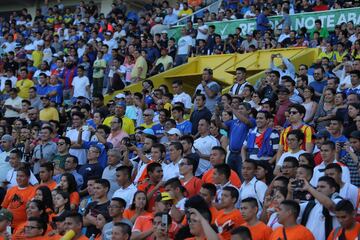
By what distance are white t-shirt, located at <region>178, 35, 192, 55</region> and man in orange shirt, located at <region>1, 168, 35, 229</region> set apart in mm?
9302

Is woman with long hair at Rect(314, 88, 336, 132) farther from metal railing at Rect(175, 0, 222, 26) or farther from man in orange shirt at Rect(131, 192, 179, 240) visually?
metal railing at Rect(175, 0, 222, 26)

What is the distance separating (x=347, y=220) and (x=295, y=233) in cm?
48

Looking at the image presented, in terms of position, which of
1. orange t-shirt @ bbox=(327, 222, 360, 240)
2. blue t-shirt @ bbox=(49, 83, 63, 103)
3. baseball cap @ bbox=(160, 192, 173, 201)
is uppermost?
orange t-shirt @ bbox=(327, 222, 360, 240)

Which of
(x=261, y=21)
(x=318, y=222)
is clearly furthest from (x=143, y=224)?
(x=261, y=21)

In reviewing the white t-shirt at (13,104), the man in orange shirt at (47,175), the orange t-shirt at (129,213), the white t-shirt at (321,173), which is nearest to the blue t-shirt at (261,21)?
the white t-shirt at (13,104)

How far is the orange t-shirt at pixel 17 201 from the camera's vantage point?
1064 cm

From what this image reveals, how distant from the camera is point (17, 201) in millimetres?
10789

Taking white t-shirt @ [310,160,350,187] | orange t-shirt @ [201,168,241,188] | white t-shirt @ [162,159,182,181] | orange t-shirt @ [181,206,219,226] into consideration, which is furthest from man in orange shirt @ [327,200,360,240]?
white t-shirt @ [162,159,182,181]

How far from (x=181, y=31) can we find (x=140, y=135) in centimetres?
909

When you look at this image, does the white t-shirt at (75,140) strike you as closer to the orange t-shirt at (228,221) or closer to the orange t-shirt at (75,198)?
the orange t-shirt at (75,198)

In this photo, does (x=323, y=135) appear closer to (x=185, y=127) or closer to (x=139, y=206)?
(x=139, y=206)

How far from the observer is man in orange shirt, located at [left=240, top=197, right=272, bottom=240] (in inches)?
309

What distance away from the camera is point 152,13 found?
2508 centimetres

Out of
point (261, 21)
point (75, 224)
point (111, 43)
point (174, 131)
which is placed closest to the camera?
point (75, 224)
